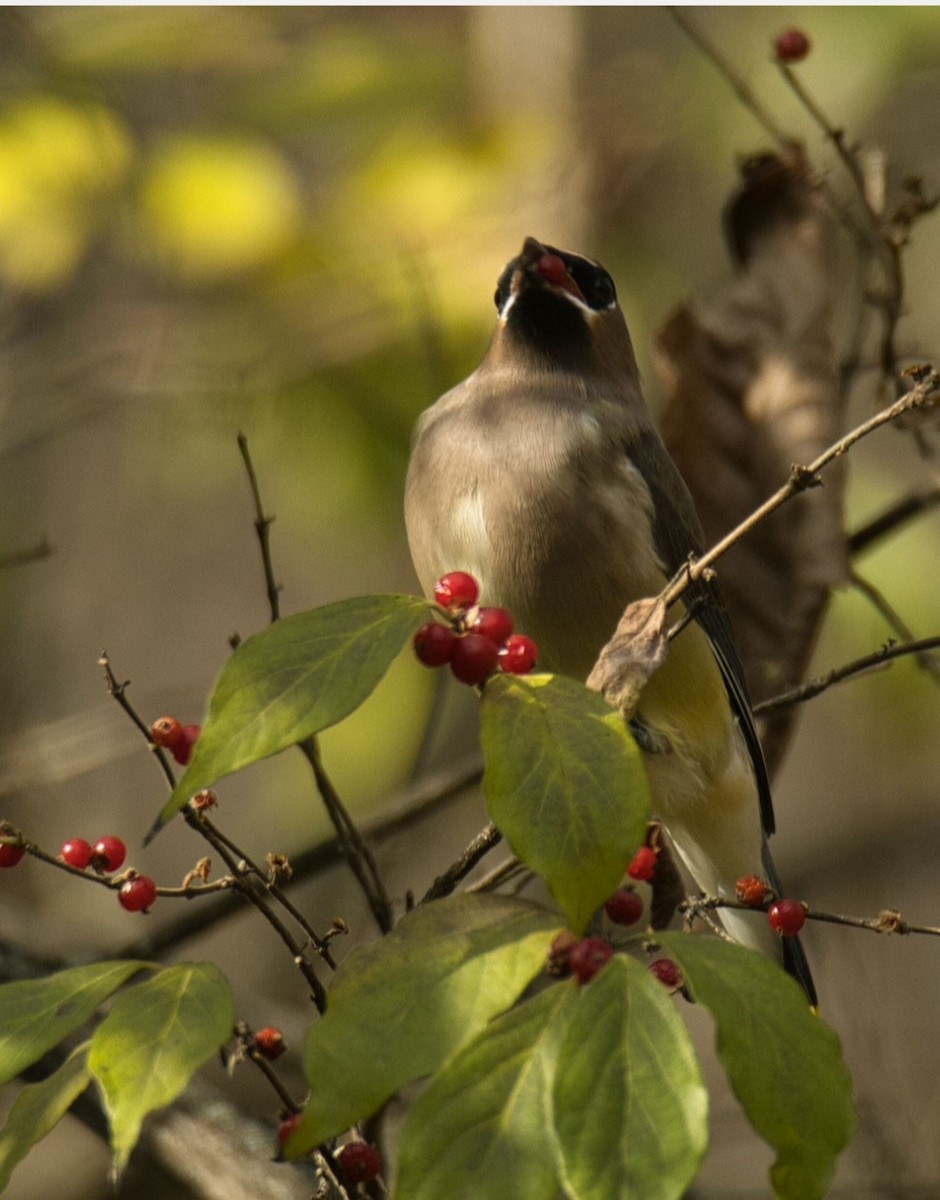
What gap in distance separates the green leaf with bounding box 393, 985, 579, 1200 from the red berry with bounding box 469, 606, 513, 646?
66 cm

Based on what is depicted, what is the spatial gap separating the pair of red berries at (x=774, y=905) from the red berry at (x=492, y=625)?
1.48ft

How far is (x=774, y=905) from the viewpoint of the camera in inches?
90.6

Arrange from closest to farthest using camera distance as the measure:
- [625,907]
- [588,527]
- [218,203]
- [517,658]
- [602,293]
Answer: [517,658], [625,907], [588,527], [602,293], [218,203]

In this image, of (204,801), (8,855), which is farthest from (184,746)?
(8,855)

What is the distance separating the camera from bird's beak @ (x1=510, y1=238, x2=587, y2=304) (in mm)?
3496

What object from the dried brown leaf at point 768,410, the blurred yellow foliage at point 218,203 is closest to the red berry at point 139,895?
the dried brown leaf at point 768,410

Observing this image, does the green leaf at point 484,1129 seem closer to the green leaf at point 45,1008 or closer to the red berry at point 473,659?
the green leaf at point 45,1008

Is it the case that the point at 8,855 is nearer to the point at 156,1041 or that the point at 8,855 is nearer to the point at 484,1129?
the point at 156,1041

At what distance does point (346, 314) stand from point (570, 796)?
3.35m

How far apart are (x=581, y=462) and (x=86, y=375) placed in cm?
241

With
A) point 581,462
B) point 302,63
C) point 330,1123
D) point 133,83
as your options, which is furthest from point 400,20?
point 330,1123

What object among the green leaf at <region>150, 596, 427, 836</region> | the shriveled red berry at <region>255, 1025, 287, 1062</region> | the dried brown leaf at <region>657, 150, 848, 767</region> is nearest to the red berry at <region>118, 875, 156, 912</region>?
the shriveled red berry at <region>255, 1025, 287, 1062</region>

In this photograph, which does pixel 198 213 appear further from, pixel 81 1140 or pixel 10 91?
pixel 81 1140

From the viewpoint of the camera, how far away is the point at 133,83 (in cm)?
627
